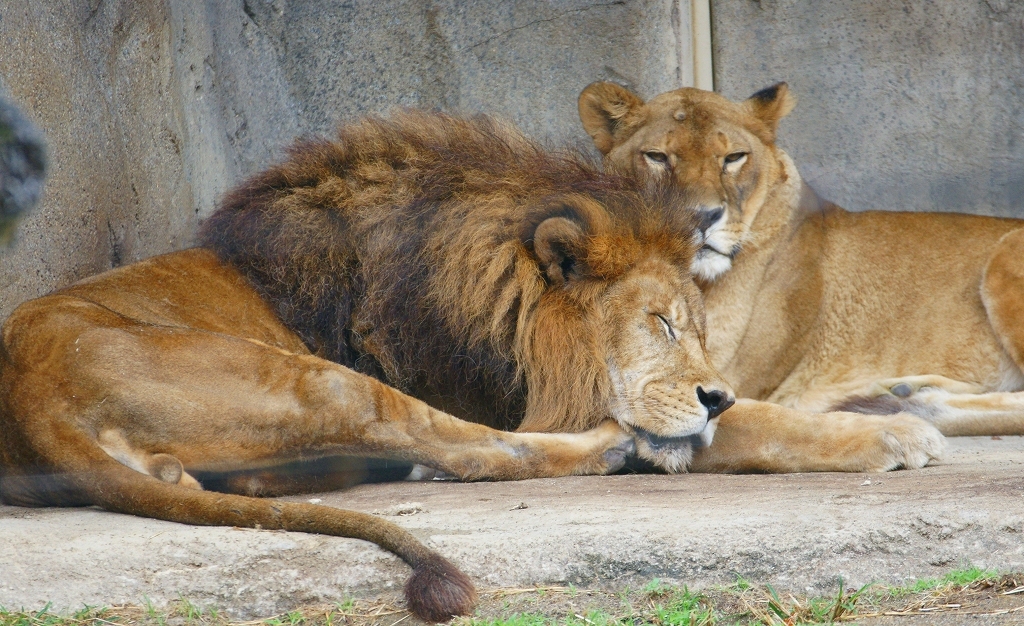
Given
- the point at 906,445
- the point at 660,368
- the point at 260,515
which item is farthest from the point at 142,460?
the point at 906,445

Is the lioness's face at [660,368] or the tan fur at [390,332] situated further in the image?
the lioness's face at [660,368]

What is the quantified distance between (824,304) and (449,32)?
6.54 feet

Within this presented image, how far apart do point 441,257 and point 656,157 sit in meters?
1.40

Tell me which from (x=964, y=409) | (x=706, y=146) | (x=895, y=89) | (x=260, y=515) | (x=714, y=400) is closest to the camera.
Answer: (x=260, y=515)

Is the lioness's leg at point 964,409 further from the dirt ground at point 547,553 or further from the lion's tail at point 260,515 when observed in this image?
the lion's tail at point 260,515

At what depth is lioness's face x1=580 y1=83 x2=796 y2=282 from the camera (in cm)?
434

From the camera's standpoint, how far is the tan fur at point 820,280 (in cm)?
445

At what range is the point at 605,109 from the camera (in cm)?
466

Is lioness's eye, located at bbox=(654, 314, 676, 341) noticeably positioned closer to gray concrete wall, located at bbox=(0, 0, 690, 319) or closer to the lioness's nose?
the lioness's nose

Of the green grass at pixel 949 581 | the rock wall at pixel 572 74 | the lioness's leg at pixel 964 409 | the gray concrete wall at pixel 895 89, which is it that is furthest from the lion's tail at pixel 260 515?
the gray concrete wall at pixel 895 89

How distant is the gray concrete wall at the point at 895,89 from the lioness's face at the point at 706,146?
2.82 ft

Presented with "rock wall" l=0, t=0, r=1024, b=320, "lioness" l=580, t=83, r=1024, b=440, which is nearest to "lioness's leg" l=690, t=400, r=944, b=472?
"lioness" l=580, t=83, r=1024, b=440

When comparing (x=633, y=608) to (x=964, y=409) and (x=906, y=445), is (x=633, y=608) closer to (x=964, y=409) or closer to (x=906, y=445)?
→ (x=906, y=445)

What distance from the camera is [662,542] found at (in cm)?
236
